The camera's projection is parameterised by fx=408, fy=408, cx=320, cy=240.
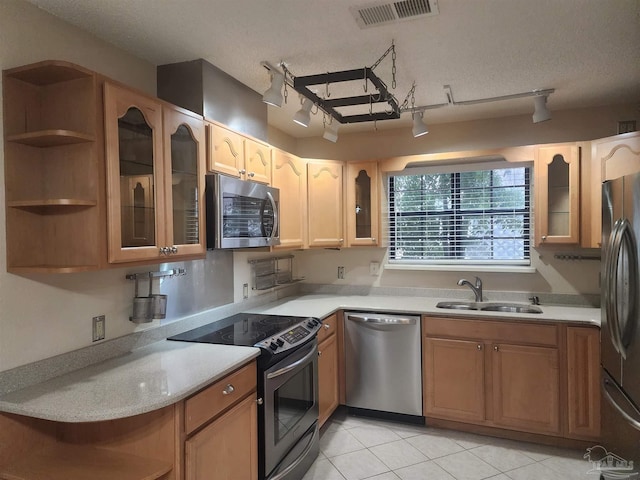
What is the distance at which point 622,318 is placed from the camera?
77.7 inches

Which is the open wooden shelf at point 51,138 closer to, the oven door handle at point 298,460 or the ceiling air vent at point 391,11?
the ceiling air vent at point 391,11

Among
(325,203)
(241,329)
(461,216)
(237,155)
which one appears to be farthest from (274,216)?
(461,216)

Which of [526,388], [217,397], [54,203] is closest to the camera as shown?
[54,203]

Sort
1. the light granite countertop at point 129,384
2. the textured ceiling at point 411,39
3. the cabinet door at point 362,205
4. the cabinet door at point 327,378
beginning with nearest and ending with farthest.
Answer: the light granite countertop at point 129,384 < the textured ceiling at point 411,39 < the cabinet door at point 327,378 < the cabinet door at point 362,205

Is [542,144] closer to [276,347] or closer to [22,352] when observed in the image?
[276,347]

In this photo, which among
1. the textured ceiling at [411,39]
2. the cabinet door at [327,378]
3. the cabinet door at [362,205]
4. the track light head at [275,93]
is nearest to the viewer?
the textured ceiling at [411,39]

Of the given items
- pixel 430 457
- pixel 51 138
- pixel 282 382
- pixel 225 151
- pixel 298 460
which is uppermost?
pixel 225 151

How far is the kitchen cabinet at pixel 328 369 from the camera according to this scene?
2.96 meters

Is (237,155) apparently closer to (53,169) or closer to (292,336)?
(53,169)

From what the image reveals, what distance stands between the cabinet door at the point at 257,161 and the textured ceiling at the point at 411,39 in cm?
42

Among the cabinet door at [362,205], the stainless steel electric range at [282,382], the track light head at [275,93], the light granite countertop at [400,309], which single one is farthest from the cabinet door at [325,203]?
the track light head at [275,93]

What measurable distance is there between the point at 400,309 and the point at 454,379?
2.12 ft

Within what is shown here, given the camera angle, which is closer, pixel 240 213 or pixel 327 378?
pixel 240 213

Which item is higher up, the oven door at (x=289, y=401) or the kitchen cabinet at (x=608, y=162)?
the kitchen cabinet at (x=608, y=162)
